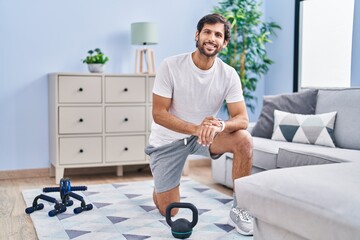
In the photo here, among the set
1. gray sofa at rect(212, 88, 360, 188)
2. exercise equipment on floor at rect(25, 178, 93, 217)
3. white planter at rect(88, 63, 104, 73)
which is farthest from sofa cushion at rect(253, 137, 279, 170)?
white planter at rect(88, 63, 104, 73)

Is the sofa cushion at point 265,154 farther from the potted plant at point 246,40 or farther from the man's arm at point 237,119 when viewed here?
the potted plant at point 246,40

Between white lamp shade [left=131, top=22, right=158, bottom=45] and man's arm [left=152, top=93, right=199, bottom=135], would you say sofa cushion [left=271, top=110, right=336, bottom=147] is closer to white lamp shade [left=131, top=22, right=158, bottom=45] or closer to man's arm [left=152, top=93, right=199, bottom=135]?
man's arm [left=152, top=93, right=199, bottom=135]

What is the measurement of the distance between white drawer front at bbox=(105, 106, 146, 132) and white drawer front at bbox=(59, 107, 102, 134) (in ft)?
0.27

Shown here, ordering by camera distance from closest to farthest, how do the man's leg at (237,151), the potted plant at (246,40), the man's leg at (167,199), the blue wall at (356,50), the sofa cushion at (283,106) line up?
the man's leg at (237,151), the man's leg at (167,199), the sofa cushion at (283,106), the blue wall at (356,50), the potted plant at (246,40)

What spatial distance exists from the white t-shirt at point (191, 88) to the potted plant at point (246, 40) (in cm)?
163

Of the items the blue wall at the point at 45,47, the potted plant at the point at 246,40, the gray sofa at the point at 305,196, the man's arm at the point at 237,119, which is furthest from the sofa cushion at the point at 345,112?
the potted plant at the point at 246,40

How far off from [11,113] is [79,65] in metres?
0.69

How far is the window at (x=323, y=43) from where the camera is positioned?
13.1 feet

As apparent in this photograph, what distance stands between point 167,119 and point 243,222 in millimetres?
678

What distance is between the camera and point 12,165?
406cm

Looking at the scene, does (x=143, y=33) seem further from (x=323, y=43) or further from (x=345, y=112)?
(x=345, y=112)

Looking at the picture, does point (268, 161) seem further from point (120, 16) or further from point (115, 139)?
point (120, 16)

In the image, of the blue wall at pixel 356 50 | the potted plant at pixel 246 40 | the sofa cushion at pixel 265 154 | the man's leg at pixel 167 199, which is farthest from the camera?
the potted plant at pixel 246 40

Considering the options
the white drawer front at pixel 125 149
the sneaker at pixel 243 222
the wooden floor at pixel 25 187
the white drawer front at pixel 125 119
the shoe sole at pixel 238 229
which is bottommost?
the wooden floor at pixel 25 187
